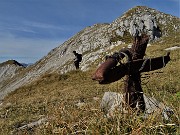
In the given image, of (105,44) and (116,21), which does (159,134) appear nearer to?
(105,44)

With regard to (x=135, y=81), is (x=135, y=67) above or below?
above

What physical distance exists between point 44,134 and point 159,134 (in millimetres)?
2450

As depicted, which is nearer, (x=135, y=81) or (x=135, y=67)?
(x=135, y=67)

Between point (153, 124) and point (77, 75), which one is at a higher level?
point (77, 75)

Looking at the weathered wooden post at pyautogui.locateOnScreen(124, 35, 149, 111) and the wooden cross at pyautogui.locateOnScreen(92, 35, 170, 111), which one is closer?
the wooden cross at pyautogui.locateOnScreen(92, 35, 170, 111)

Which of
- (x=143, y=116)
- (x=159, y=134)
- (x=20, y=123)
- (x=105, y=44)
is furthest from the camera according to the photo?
(x=105, y=44)

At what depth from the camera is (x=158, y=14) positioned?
359 feet

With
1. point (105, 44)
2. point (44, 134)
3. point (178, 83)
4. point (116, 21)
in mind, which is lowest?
point (44, 134)

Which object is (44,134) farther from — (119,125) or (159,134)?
(159,134)

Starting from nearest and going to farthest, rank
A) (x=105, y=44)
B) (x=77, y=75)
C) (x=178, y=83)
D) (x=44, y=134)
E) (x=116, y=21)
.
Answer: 1. (x=44, y=134)
2. (x=178, y=83)
3. (x=77, y=75)
4. (x=105, y=44)
5. (x=116, y=21)

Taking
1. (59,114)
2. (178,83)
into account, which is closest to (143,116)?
(59,114)

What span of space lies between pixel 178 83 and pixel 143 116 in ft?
42.4

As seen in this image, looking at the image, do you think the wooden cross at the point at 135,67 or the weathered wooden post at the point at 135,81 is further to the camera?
the weathered wooden post at the point at 135,81

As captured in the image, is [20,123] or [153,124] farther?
[20,123]
